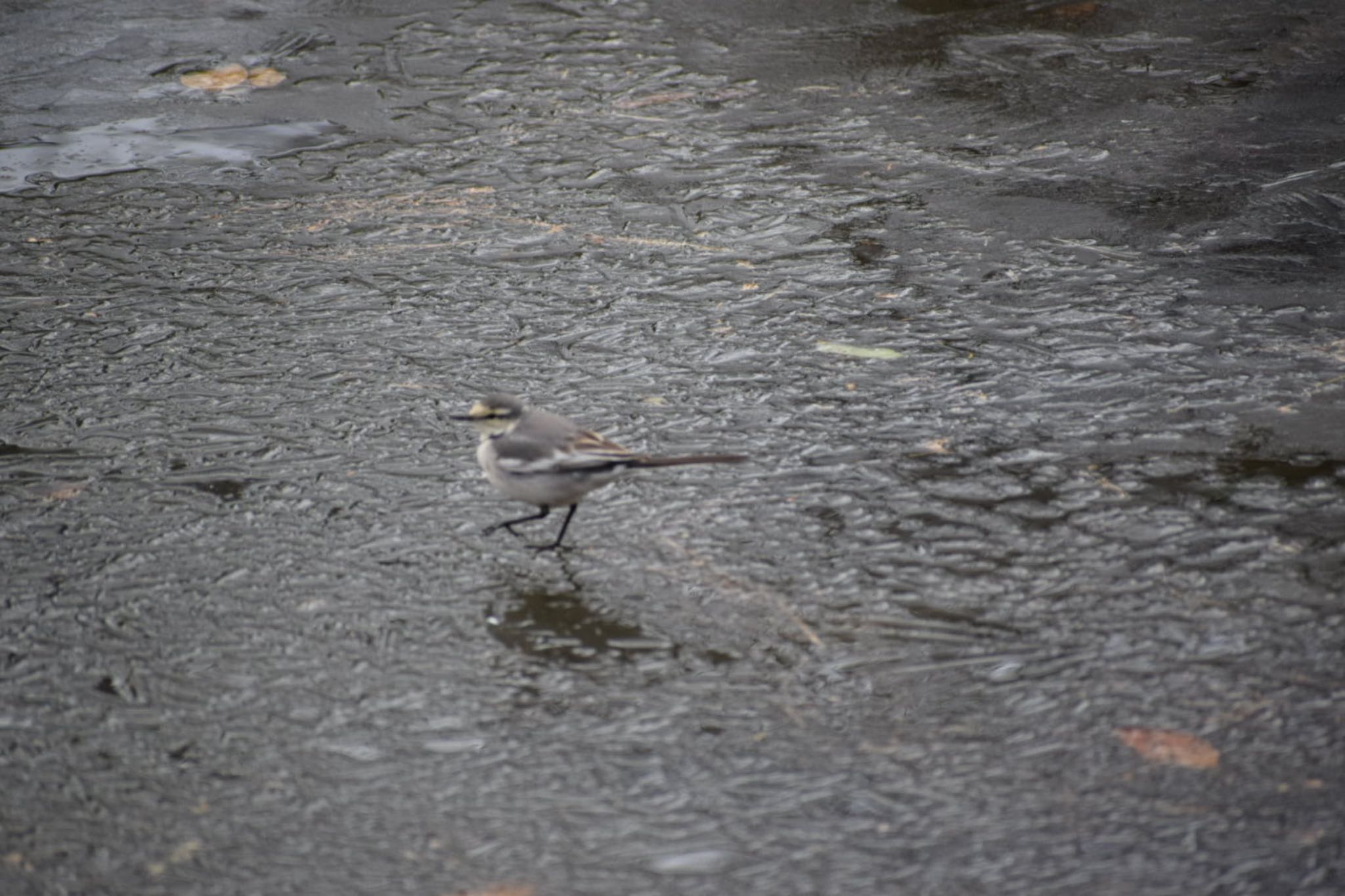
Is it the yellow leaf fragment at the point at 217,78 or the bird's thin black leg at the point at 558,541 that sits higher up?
the yellow leaf fragment at the point at 217,78

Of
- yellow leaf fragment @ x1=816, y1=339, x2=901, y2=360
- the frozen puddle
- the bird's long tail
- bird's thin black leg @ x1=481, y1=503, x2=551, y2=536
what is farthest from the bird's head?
the frozen puddle

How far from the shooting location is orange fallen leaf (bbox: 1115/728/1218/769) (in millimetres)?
3213

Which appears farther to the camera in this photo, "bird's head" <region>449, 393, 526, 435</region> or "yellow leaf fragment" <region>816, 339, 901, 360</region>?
"yellow leaf fragment" <region>816, 339, 901, 360</region>

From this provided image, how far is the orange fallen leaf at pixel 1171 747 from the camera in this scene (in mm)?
3213

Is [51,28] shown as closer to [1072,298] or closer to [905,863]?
Result: [1072,298]

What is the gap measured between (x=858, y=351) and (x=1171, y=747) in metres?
2.46

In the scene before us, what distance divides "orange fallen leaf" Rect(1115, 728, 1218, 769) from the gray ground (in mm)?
34

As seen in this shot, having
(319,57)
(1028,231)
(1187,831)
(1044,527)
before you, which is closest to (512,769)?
(1187,831)

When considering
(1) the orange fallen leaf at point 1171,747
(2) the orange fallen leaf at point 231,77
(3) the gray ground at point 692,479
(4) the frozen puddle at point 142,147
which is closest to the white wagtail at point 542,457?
(3) the gray ground at point 692,479

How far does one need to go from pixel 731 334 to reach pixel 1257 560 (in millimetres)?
2320

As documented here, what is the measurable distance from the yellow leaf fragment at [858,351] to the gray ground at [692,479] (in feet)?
0.08

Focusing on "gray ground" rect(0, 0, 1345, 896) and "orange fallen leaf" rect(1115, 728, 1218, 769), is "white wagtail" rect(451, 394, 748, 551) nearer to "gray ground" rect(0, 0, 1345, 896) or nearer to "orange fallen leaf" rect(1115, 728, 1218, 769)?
"gray ground" rect(0, 0, 1345, 896)

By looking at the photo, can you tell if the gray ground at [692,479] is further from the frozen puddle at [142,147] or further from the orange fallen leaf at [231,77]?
the orange fallen leaf at [231,77]

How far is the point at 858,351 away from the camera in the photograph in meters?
5.42
